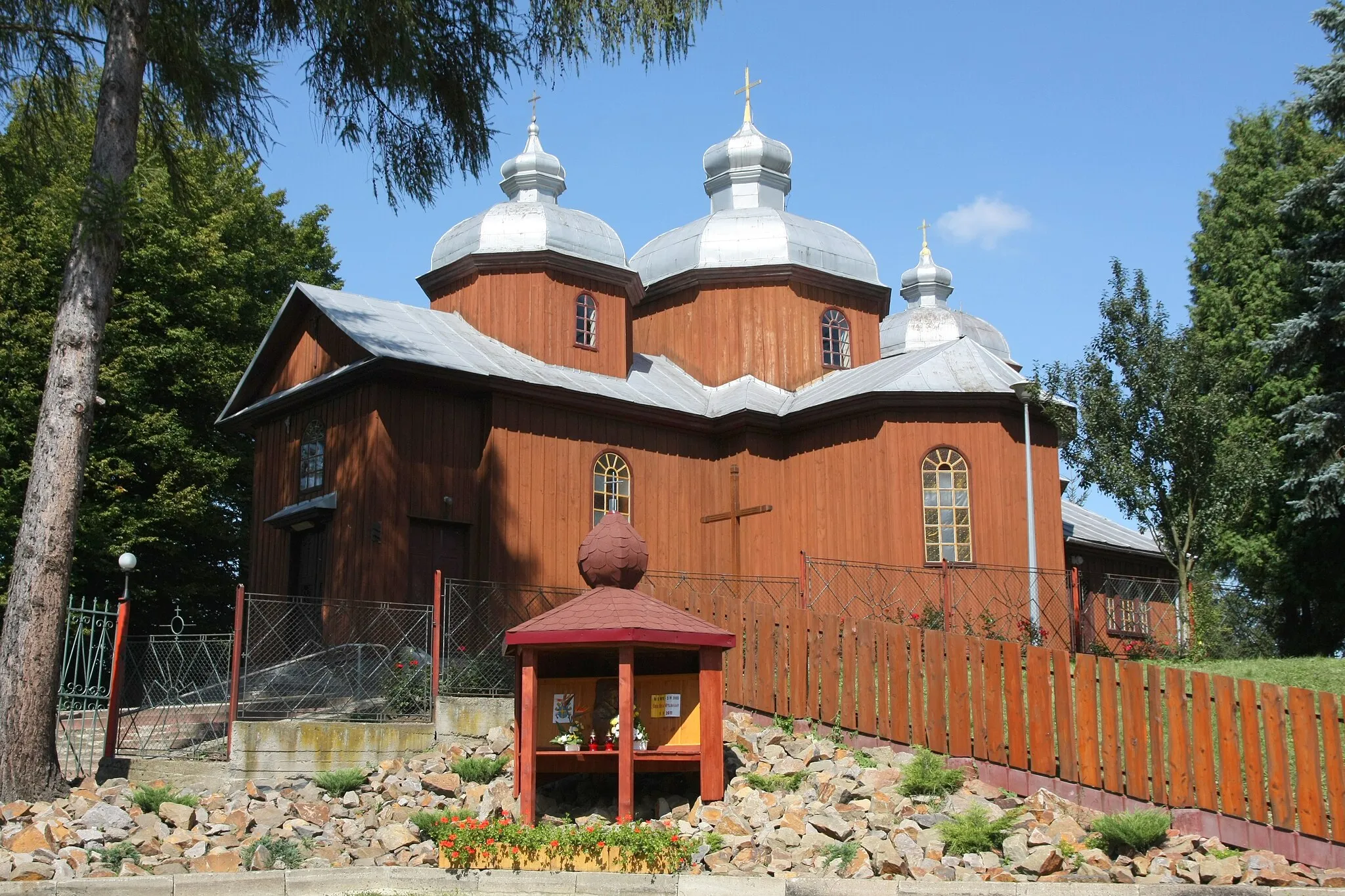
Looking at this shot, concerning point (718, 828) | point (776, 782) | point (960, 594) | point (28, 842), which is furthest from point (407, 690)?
point (960, 594)

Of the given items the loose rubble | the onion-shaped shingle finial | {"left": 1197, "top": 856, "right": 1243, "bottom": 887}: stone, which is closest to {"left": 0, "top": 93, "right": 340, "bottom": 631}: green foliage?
the loose rubble

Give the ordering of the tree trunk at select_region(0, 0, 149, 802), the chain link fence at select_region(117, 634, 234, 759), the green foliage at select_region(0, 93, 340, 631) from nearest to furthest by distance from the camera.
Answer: the tree trunk at select_region(0, 0, 149, 802) < the chain link fence at select_region(117, 634, 234, 759) < the green foliage at select_region(0, 93, 340, 631)

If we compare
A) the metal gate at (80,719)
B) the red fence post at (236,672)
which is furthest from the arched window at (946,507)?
the metal gate at (80,719)

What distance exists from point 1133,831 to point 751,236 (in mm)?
15216

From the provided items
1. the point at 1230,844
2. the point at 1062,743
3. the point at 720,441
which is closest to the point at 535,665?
the point at 1062,743

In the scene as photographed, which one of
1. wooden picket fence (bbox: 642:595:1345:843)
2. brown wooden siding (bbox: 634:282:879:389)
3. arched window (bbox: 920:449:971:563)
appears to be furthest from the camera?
brown wooden siding (bbox: 634:282:879:389)

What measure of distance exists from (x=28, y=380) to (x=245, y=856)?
15.3 metres

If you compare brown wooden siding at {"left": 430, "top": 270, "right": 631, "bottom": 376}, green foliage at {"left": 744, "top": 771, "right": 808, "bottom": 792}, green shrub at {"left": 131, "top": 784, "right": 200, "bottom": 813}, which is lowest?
green shrub at {"left": 131, "top": 784, "right": 200, "bottom": 813}

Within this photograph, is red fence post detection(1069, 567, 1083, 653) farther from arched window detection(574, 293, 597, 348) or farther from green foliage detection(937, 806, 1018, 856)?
arched window detection(574, 293, 597, 348)

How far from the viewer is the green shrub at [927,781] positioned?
10.8 m

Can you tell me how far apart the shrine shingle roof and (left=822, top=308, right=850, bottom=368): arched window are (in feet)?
40.9

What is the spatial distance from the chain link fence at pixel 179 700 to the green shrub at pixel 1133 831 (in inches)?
312

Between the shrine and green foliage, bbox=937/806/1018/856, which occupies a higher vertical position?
the shrine

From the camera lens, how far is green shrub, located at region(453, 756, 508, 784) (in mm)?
11844
